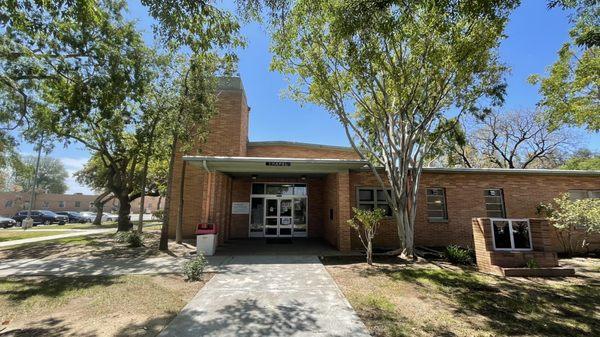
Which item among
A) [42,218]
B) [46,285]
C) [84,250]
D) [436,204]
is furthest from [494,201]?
[42,218]

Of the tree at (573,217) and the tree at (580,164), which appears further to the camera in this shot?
the tree at (580,164)

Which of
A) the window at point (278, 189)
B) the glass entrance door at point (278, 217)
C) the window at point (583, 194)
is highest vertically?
the window at point (278, 189)

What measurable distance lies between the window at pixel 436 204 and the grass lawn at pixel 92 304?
1002 cm

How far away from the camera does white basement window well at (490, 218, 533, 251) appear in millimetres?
8992

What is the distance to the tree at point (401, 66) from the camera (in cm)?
828

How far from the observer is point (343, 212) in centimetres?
1191

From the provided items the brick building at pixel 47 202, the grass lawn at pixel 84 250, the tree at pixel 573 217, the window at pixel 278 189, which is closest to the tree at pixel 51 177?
the brick building at pixel 47 202

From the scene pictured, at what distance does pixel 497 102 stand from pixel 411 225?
540cm

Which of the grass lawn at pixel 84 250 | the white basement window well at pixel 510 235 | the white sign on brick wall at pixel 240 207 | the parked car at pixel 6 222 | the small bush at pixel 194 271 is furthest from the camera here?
the parked car at pixel 6 222

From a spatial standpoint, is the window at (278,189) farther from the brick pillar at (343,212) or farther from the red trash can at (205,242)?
the red trash can at (205,242)

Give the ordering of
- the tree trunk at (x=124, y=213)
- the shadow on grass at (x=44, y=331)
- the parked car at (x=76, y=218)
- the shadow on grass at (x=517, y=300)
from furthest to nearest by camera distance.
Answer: the parked car at (x=76, y=218), the tree trunk at (x=124, y=213), the shadow on grass at (x=517, y=300), the shadow on grass at (x=44, y=331)

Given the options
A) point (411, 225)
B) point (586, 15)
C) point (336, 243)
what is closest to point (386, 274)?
point (411, 225)

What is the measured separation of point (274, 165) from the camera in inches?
459

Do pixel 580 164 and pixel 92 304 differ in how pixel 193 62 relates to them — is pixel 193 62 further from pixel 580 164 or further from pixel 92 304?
pixel 580 164
